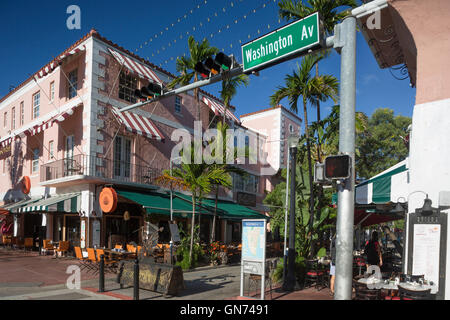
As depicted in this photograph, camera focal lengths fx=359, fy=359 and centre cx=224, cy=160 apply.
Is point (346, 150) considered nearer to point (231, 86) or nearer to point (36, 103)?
point (231, 86)

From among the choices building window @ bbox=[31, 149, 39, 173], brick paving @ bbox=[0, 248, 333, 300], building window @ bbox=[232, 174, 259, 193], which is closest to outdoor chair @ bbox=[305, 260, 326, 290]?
brick paving @ bbox=[0, 248, 333, 300]

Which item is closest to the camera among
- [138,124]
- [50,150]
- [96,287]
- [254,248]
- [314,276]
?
[254,248]

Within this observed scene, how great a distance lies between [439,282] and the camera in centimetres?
674

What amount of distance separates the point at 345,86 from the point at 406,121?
22.1 metres

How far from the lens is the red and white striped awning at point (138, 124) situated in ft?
56.2

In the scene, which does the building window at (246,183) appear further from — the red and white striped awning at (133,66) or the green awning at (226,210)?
the red and white striped awning at (133,66)

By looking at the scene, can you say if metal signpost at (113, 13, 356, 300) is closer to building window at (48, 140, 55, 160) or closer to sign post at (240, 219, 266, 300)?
sign post at (240, 219, 266, 300)

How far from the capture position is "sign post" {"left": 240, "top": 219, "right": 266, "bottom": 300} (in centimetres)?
838

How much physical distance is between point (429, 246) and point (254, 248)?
3.67 meters

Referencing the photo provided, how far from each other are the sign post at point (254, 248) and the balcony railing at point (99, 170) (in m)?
9.66

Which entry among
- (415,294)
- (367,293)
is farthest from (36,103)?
(415,294)

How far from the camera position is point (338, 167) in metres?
6.01

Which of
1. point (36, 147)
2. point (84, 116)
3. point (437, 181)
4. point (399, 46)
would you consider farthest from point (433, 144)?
point (36, 147)
